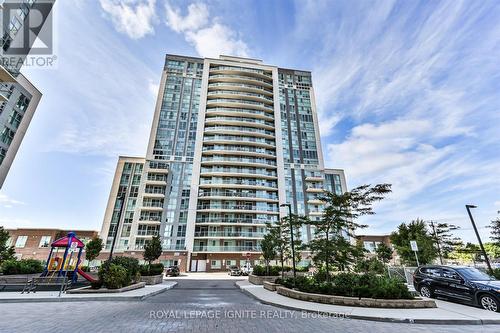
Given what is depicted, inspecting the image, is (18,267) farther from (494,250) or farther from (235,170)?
(494,250)

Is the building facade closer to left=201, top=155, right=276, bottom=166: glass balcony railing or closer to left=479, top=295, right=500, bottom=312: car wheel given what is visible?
left=201, top=155, right=276, bottom=166: glass balcony railing

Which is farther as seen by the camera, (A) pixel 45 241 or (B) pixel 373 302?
(A) pixel 45 241

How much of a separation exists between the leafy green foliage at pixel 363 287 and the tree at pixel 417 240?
18.7m

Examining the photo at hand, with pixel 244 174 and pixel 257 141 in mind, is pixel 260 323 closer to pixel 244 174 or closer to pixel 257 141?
pixel 244 174

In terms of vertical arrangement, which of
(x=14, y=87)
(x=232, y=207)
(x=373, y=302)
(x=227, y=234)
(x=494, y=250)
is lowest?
(x=373, y=302)

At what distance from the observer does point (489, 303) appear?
28.3 feet

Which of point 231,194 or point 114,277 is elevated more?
point 231,194

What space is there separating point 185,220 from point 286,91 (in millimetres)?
43467

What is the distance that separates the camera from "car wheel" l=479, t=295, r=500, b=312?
8380 millimetres

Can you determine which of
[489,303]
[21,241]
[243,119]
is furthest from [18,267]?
[243,119]

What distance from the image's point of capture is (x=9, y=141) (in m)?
29.7

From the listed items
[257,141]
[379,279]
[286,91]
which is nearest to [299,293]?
[379,279]

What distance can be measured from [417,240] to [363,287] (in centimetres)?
2170

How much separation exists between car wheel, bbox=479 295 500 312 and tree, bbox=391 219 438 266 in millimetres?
17833
